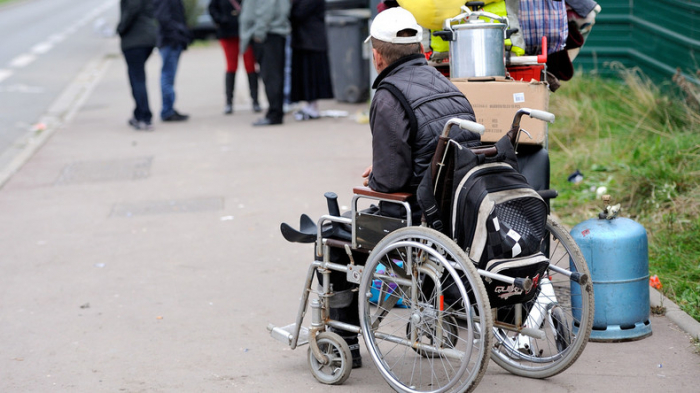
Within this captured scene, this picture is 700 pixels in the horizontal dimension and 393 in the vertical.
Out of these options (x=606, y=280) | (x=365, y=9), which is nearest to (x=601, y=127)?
(x=606, y=280)

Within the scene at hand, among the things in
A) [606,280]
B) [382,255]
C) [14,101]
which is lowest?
[14,101]

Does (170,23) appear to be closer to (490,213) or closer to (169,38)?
(169,38)

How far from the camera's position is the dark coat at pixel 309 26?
10.9 meters

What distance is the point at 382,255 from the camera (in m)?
3.50

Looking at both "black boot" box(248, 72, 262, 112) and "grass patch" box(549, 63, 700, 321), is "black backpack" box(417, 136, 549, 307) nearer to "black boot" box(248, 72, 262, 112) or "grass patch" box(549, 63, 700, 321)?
"grass patch" box(549, 63, 700, 321)

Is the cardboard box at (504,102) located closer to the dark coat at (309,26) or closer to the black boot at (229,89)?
the dark coat at (309,26)

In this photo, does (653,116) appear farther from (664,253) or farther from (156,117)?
(156,117)

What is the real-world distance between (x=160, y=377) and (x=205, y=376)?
0.73 ft

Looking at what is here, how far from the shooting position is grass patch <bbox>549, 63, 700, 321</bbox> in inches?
205

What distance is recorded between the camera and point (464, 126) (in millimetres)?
3293

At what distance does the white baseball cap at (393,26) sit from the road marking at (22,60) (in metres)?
17.8

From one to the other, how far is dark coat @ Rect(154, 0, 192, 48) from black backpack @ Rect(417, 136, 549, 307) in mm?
8790

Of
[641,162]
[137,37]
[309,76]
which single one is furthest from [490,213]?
[137,37]

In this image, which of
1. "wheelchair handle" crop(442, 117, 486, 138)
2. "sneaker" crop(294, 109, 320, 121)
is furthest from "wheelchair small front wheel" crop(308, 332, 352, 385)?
"sneaker" crop(294, 109, 320, 121)
